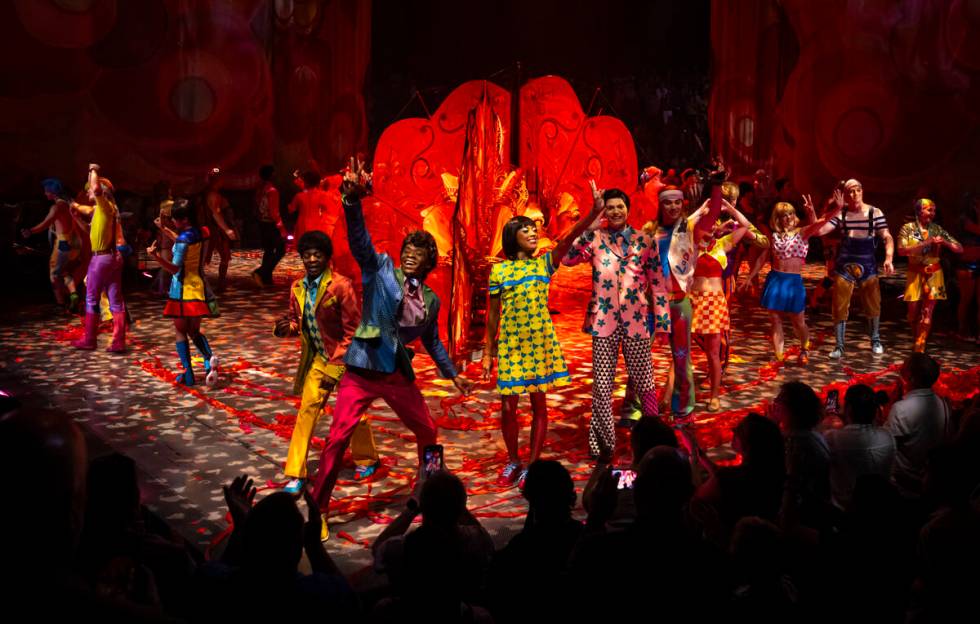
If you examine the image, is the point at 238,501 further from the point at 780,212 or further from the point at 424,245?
the point at 780,212

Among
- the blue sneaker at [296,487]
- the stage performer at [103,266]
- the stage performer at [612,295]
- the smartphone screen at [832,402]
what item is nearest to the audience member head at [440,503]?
the blue sneaker at [296,487]

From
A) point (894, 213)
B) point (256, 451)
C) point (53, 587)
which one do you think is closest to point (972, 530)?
point (53, 587)

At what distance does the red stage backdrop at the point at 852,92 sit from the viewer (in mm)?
17562

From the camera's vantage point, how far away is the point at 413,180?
398 inches

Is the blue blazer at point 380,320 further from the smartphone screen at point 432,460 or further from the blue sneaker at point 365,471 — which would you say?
the blue sneaker at point 365,471

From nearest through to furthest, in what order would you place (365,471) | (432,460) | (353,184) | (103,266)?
(432,460), (353,184), (365,471), (103,266)

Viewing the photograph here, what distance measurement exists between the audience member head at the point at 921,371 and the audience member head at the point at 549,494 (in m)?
2.62

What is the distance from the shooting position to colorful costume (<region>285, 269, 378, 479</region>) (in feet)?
18.0

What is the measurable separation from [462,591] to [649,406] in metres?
3.82

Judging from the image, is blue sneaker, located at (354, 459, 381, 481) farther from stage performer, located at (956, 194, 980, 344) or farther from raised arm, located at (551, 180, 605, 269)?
stage performer, located at (956, 194, 980, 344)

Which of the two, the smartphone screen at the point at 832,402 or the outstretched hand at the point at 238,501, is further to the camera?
the smartphone screen at the point at 832,402

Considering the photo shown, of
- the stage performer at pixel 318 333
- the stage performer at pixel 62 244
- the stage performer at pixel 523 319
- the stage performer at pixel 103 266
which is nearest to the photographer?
the stage performer at pixel 318 333

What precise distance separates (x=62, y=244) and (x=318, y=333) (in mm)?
7608

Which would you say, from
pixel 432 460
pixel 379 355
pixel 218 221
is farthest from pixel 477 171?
pixel 432 460
